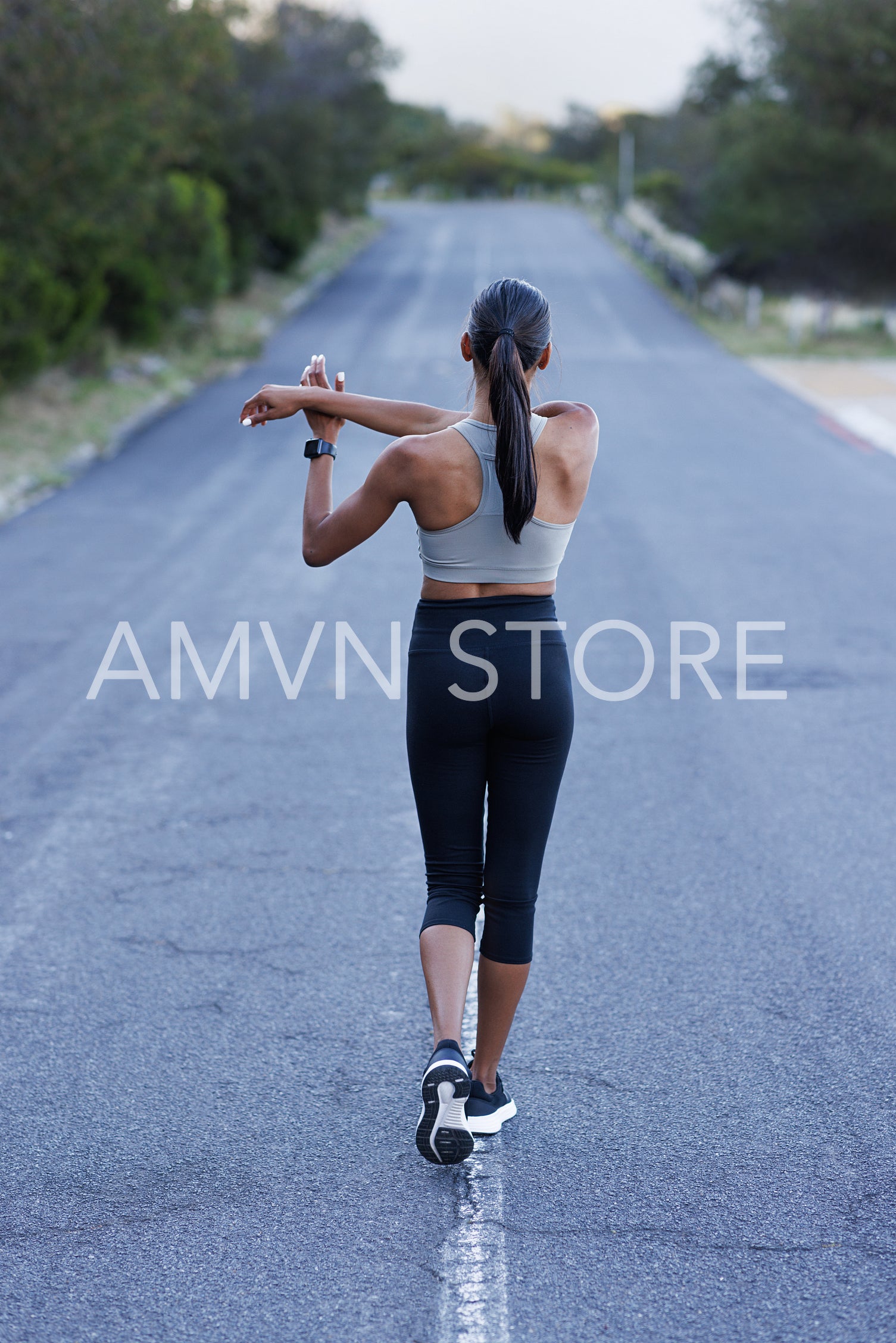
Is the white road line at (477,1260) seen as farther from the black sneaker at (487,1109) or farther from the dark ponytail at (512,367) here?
the dark ponytail at (512,367)

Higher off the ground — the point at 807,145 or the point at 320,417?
the point at 807,145

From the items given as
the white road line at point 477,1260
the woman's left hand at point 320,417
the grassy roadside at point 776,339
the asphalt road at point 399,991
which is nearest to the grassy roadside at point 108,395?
the asphalt road at point 399,991

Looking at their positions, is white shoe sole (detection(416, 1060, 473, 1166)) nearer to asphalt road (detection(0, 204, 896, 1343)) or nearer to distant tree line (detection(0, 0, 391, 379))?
asphalt road (detection(0, 204, 896, 1343))

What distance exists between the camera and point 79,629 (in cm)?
812

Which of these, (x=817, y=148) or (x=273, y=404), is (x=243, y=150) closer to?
(x=817, y=148)

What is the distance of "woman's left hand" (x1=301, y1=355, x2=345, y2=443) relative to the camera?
327 centimetres

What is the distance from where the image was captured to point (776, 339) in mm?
26547

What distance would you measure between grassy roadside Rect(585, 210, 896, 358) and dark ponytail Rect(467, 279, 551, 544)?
871 inches

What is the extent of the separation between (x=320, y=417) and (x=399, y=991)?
1.84 meters

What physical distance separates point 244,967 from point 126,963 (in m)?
0.40

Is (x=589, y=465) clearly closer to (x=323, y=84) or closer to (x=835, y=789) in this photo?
(x=835, y=789)

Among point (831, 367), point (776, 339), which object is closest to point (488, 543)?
point (831, 367)

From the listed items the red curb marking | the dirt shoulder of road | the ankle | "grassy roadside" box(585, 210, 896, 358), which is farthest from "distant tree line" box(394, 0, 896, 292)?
the ankle

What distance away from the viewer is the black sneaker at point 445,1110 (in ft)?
9.66
